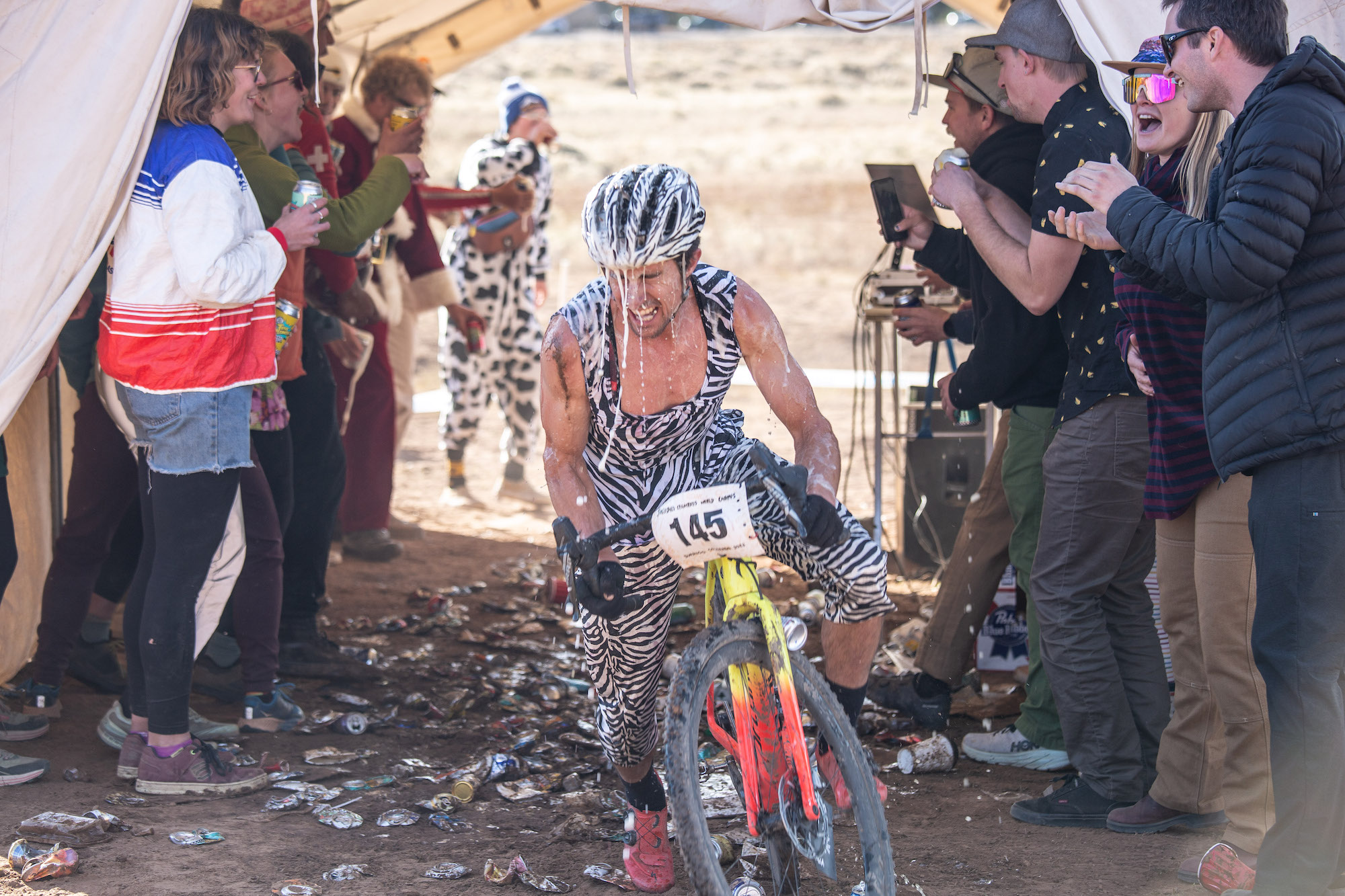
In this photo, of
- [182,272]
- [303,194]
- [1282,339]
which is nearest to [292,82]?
[303,194]

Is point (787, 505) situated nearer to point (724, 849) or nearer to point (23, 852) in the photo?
point (724, 849)

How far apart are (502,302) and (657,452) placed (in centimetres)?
517

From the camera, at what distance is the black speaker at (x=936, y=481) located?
6.38m

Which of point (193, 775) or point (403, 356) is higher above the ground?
point (403, 356)

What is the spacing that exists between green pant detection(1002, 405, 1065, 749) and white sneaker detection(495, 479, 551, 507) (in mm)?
4831

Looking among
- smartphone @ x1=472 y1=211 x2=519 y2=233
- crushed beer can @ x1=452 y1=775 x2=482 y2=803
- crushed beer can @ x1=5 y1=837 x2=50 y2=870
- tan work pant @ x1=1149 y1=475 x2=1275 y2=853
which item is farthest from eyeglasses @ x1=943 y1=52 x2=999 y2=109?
smartphone @ x1=472 y1=211 x2=519 y2=233

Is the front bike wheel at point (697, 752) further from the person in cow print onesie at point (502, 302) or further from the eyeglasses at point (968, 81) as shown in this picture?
the person in cow print onesie at point (502, 302)

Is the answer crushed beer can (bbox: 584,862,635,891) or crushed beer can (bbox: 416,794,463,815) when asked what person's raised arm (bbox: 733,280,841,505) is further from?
crushed beer can (bbox: 416,794,463,815)

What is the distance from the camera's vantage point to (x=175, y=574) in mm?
3875

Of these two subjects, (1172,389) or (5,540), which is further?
(5,540)

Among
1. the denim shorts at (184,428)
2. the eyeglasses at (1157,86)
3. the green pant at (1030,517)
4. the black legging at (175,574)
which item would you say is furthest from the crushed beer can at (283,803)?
the eyeglasses at (1157,86)

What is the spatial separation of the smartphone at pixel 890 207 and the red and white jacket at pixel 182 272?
2.19 metres

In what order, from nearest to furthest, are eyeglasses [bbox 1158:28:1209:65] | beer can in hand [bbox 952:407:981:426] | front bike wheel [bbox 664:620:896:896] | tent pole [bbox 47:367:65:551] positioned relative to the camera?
front bike wheel [bbox 664:620:896:896]
eyeglasses [bbox 1158:28:1209:65]
beer can in hand [bbox 952:407:981:426]
tent pole [bbox 47:367:65:551]

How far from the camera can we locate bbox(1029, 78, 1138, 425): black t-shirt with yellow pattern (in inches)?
143
